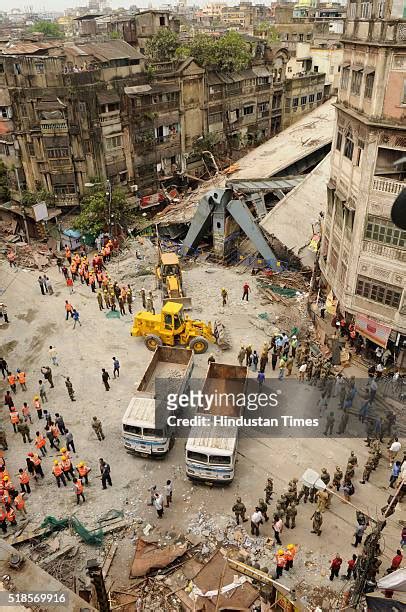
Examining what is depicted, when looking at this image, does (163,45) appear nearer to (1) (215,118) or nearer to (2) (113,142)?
(1) (215,118)

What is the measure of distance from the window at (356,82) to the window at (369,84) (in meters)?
0.62

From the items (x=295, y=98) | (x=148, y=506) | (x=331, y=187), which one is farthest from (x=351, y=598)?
(x=295, y=98)

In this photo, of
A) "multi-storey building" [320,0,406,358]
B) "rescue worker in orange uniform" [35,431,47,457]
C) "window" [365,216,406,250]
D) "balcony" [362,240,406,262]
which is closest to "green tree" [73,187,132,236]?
"multi-storey building" [320,0,406,358]

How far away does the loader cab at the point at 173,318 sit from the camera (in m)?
24.0

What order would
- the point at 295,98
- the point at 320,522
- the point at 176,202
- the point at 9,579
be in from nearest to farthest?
the point at 9,579
the point at 320,522
the point at 176,202
the point at 295,98

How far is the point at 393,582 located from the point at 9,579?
9.17 meters

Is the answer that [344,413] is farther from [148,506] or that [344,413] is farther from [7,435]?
[7,435]

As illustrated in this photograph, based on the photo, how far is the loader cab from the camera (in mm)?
23953

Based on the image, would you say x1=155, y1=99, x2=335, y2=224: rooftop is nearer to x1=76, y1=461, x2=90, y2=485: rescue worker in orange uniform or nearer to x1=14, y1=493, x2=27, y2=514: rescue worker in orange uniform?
x1=76, y1=461, x2=90, y2=485: rescue worker in orange uniform

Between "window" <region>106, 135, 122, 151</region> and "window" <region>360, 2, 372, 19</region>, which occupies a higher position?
"window" <region>360, 2, 372, 19</region>

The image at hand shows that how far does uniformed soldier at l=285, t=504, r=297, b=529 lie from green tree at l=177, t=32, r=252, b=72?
38730mm

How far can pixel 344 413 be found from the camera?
20250 millimetres

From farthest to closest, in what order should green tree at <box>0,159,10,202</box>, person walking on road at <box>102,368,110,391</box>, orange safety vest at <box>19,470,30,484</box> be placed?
green tree at <box>0,159,10,202</box> → person walking on road at <box>102,368,110,391</box> → orange safety vest at <box>19,470,30,484</box>

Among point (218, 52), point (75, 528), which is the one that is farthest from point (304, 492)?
point (218, 52)
